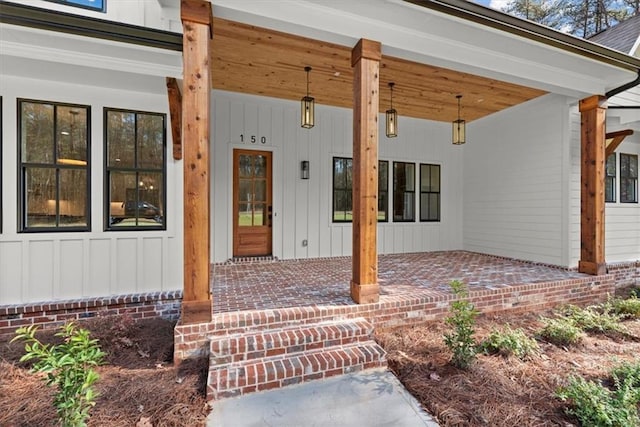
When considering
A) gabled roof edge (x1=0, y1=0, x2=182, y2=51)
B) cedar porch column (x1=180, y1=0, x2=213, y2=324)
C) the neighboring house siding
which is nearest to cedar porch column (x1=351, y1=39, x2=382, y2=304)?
cedar porch column (x1=180, y1=0, x2=213, y2=324)

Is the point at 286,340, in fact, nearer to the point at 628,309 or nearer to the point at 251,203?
the point at 251,203

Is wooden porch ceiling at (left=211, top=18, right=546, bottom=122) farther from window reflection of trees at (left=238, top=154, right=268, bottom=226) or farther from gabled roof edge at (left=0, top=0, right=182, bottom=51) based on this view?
window reflection of trees at (left=238, top=154, right=268, bottom=226)

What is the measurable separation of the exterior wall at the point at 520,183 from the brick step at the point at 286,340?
4.69 metres

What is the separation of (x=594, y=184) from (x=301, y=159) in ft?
16.0

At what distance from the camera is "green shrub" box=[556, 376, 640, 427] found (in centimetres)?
207

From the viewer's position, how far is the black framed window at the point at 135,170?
379cm

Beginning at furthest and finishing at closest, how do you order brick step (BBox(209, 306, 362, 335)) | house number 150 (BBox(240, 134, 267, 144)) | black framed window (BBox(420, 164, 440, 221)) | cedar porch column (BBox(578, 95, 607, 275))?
1. black framed window (BBox(420, 164, 440, 221))
2. house number 150 (BBox(240, 134, 267, 144))
3. cedar porch column (BBox(578, 95, 607, 275))
4. brick step (BBox(209, 306, 362, 335))

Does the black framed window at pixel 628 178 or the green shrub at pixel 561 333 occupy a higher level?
the black framed window at pixel 628 178

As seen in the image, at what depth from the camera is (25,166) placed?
349cm

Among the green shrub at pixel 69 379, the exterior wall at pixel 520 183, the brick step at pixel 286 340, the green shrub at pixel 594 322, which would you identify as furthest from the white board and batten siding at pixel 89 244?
the exterior wall at pixel 520 183

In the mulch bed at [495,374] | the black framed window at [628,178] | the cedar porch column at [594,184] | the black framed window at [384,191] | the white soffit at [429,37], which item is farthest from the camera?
the black framed window at [384,191]

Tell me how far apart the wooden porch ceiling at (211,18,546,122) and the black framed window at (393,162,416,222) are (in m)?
1.23

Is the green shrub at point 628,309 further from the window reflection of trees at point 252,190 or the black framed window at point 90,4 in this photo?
the black framed window at point 90,4

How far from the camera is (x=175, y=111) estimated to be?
370 centimetres
